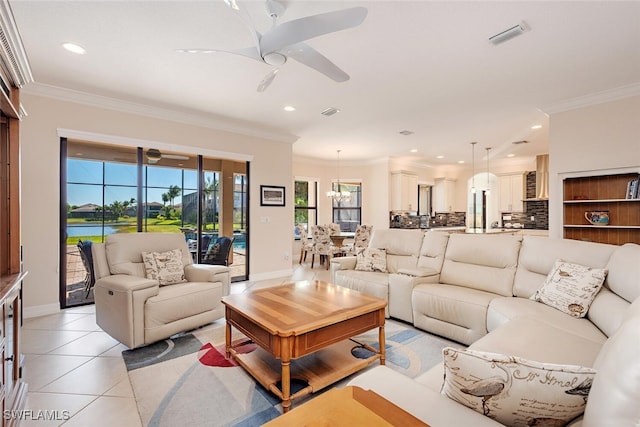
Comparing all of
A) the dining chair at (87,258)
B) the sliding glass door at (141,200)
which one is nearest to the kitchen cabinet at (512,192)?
the sliding glass door at (141,200)

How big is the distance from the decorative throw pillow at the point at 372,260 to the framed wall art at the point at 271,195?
7.69ft

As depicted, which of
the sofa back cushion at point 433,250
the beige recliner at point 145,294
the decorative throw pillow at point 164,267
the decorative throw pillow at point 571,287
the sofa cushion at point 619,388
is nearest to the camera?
the sofa cushion at point 619,388

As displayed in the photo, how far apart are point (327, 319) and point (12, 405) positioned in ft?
6.13

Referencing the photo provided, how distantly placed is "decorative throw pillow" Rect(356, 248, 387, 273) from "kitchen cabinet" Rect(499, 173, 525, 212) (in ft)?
21.1

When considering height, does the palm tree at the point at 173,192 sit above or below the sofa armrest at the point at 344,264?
above

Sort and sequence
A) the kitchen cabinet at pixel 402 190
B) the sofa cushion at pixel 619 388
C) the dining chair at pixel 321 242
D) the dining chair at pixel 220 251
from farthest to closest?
the kitchen cabinet at pixel 402 190, the dining chair at pixel 321 242, the dining chair at pixel 220 251, the sofa cushion at pixel 619 388

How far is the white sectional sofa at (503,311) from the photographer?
2.48 feet

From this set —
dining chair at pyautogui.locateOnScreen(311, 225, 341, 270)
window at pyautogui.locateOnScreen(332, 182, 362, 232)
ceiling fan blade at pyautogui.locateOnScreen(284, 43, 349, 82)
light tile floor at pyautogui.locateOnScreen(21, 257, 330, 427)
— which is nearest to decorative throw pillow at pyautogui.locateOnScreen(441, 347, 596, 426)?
light tile floor at pyautogui.locateOnScreen(21, 257, 330, 427)

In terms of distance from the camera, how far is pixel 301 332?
73.2 inches

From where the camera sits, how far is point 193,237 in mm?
4938

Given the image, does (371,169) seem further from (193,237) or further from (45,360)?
(45,360)

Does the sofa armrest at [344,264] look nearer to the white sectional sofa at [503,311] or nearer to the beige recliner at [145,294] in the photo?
the white sectional sofa at [503,311]

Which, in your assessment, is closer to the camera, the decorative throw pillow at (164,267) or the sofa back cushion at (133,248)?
the sofa back cushion at (133,248)

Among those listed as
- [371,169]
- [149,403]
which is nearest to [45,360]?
[149,403]
